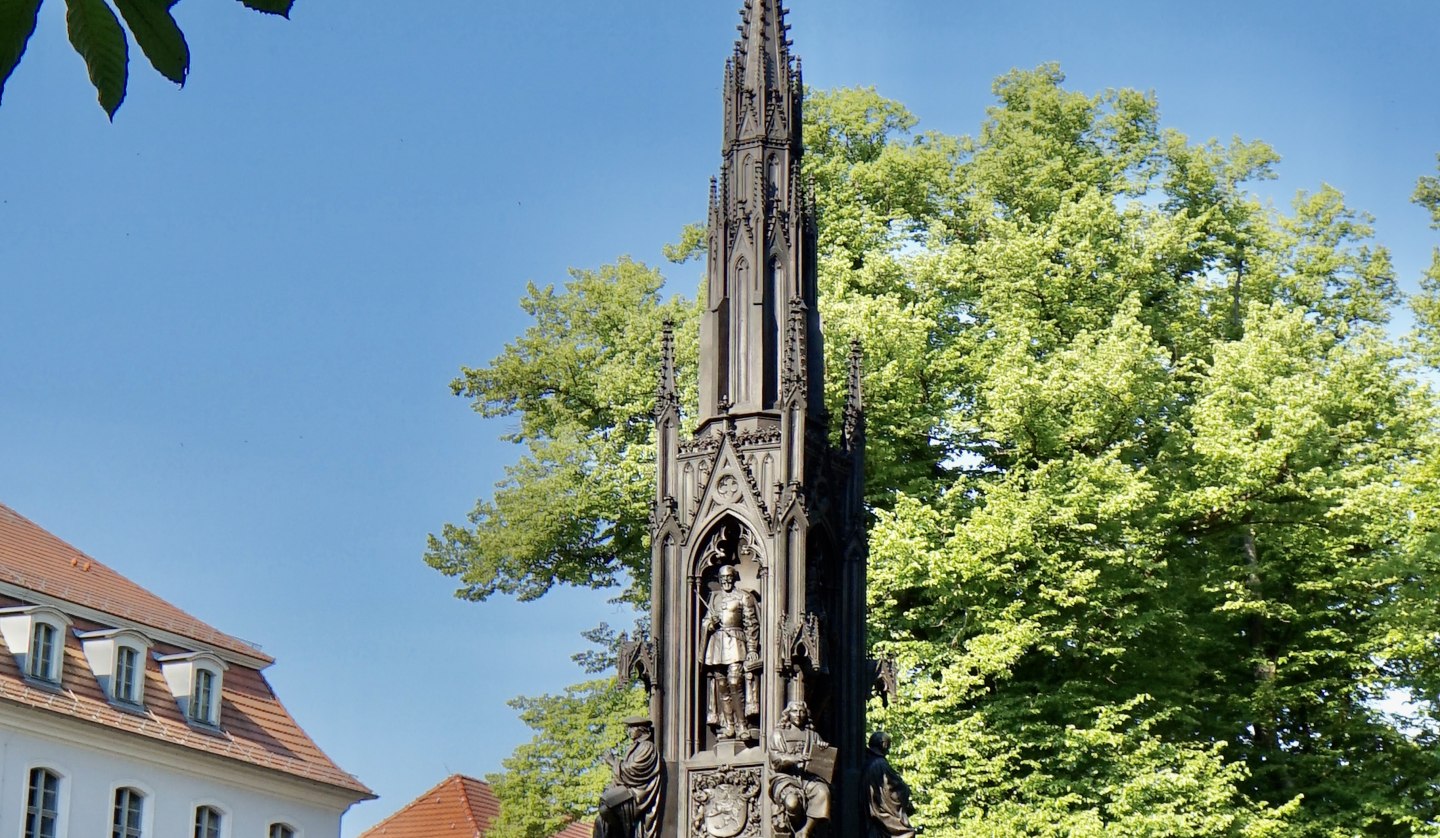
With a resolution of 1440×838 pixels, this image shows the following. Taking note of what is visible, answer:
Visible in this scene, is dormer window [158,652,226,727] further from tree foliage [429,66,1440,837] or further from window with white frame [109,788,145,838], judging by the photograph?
tree foliage [429,66,1440,837]

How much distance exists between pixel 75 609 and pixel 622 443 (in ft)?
30.6

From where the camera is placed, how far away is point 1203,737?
23.3 m

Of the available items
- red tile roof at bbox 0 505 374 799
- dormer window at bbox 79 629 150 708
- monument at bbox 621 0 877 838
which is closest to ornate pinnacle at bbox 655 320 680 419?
monument at bbox 621 0 877 838

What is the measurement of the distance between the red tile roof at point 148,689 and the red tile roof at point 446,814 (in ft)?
7.28

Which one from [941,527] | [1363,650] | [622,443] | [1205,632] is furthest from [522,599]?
[1363,650]

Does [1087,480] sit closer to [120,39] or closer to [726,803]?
[726,803]

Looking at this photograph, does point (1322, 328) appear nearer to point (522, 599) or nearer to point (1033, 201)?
point (1033, 201)

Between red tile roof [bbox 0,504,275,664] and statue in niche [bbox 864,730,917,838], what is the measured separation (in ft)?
64.2

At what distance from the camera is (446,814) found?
3512 centimetres

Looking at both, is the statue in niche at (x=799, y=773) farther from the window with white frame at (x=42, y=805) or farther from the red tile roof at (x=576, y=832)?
the red tile roof at (x=576, y=832)

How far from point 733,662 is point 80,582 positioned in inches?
824

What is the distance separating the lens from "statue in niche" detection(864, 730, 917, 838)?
10930mm

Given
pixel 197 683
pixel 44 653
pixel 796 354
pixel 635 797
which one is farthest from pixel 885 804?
pixel 197 683

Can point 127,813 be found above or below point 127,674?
below
